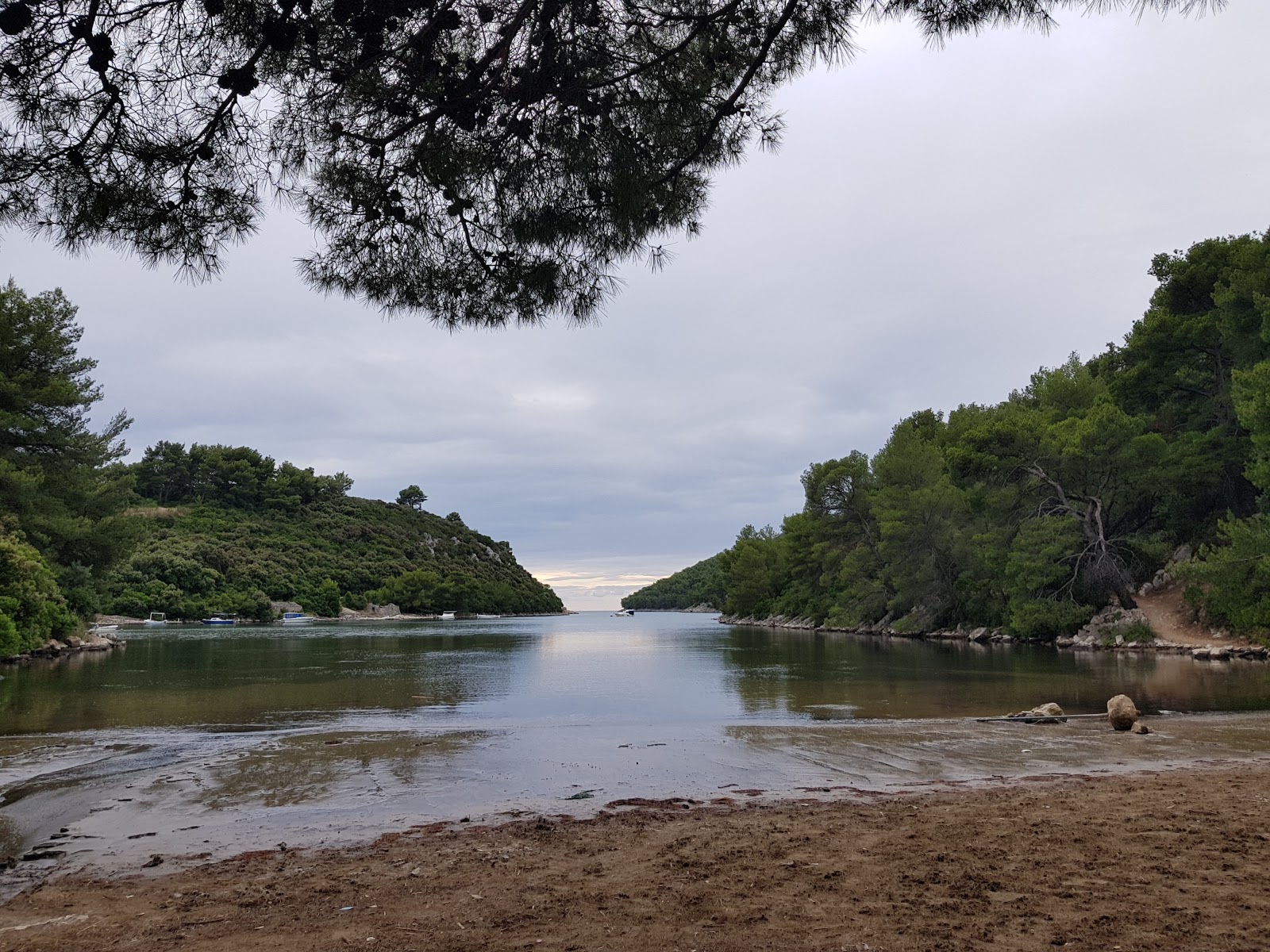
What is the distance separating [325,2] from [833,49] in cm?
355

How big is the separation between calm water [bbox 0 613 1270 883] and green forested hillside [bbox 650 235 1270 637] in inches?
233

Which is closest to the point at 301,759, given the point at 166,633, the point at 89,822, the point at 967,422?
the point at 89,822

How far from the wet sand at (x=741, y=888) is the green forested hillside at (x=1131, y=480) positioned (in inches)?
971

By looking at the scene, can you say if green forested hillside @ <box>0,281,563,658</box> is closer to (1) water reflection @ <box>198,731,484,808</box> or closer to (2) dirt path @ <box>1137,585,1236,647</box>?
(1) water reflection @ <box>198,731,484,808</box>

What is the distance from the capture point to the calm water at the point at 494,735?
25.7 ft

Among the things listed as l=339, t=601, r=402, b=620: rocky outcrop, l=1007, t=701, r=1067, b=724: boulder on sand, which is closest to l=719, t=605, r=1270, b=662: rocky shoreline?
l=1007, t=701, r=1067, b=724: boulder on sand

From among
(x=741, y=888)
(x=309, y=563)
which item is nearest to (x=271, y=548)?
(x=309, y=563)

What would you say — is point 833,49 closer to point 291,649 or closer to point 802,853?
point 802,853

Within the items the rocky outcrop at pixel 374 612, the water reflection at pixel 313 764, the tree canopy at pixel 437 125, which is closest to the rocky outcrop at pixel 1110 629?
the water reflection at pixel 313 764

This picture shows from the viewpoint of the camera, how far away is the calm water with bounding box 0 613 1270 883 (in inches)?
308

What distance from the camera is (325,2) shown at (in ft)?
17.3

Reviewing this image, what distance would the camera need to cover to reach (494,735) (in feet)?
42.7

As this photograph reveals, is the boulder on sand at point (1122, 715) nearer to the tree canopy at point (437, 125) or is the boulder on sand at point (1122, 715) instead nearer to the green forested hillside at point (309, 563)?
the tree canopy at point (437, 125)

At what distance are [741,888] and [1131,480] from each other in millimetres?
36047
